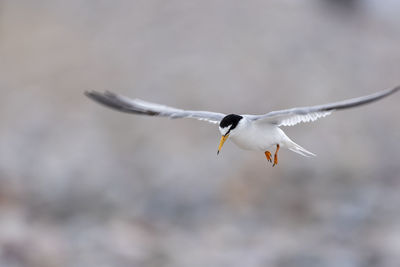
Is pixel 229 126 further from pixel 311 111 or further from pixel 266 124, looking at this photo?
pixel 311 111

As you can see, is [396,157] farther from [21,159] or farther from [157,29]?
[21,159]

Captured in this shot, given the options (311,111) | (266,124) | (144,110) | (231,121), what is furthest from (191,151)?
(311,111)

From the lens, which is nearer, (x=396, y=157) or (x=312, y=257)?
(x=312, y=257)

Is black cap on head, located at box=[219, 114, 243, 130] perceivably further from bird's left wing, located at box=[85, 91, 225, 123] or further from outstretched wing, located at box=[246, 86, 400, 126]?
bird's left wing, located at box=[85, 91, 225, 123]

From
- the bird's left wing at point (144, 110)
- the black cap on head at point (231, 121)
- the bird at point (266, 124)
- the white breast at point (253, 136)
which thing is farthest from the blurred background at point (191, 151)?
the black cap on head at point (231, 121)

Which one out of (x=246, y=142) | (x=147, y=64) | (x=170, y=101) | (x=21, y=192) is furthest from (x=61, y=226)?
(x=246, y=142)

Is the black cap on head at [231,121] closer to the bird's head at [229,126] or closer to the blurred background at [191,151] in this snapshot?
the bird's head at [229,126]
